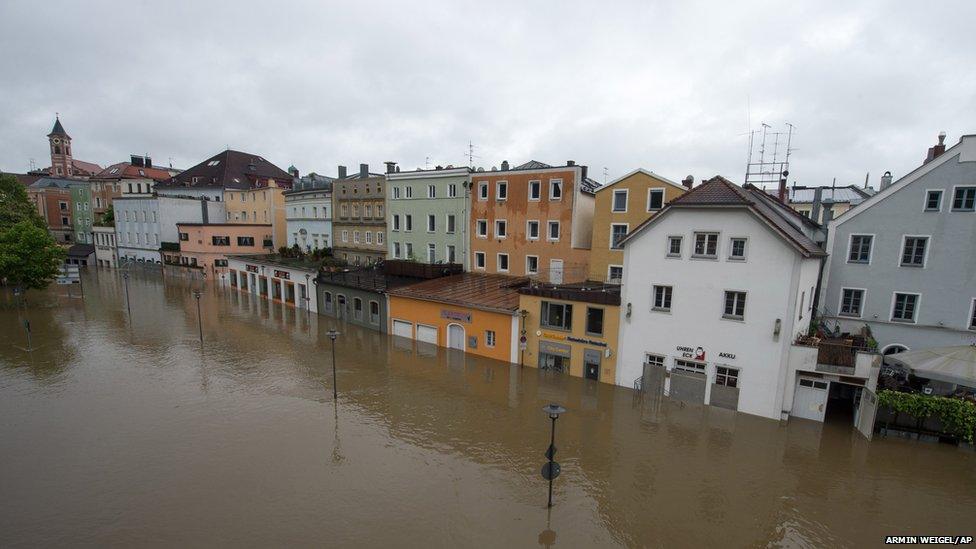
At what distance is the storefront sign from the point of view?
88.9 feet

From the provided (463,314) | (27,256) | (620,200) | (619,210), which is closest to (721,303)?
(619,210)

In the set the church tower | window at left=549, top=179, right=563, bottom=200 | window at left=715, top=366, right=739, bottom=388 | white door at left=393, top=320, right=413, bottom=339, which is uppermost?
the church tower

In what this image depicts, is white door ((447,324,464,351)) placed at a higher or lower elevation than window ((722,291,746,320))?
lower

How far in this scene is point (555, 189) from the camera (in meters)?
30.2

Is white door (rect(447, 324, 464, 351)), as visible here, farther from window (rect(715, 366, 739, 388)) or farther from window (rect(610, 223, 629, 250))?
window (rect(715, 366, 739, 388))

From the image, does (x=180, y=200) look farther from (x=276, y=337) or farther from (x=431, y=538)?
(x=431, y=538)

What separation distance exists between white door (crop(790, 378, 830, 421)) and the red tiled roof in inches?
Result: 558

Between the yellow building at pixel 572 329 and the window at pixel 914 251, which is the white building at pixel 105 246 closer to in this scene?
the yellow building at pixel 572 329

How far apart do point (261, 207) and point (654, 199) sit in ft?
183

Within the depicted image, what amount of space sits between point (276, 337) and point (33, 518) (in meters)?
19.6

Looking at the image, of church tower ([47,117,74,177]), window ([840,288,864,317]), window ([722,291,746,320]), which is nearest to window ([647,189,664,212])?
window ([722,291,746,320])

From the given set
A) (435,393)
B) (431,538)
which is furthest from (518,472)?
(435,393)

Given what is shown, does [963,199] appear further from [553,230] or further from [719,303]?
[553,230]

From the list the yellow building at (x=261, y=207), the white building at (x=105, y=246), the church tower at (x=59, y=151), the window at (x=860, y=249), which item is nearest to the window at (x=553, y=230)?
the window at (x=860, y=249)
